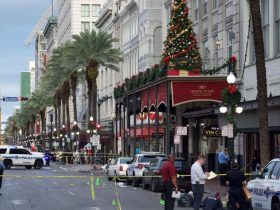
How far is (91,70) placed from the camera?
226 feet

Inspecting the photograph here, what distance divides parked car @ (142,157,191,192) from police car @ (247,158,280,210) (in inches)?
432

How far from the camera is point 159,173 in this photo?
104ft

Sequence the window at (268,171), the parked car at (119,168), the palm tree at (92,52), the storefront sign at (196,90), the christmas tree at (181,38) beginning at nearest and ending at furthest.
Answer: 1. the window at (268,171)
2. the parked car at (119,168)
3. the storefront sign at (196,90)
4. the christmas tree at (181,38)
5. the palm tree at (92,52)

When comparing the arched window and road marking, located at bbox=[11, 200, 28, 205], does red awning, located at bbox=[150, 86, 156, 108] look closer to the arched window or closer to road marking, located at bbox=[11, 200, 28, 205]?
the arched window

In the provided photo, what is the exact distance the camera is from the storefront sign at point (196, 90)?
44469mm

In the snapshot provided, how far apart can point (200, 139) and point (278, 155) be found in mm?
18016

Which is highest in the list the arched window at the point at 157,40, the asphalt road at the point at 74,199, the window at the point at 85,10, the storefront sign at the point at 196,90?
the window at the point at 85,10

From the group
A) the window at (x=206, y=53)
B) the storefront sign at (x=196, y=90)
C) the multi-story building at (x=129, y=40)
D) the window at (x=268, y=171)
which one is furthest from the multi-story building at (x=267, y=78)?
the multi-story building at (x=129, y=40)

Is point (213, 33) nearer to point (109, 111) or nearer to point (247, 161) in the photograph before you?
point (247, 161)

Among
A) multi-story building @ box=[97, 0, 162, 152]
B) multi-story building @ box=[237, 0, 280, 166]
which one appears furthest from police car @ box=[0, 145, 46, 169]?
multi-story building @ box=[237, 0, 280, 166]

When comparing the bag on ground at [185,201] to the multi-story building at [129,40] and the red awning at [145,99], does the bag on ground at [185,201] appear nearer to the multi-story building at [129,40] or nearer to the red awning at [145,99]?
the red awning at [145,99]

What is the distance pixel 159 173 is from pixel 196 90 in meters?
13.7

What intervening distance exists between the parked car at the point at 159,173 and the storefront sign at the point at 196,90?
36.7 ft

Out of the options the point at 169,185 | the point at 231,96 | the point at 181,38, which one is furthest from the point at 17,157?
the point at 169,185
